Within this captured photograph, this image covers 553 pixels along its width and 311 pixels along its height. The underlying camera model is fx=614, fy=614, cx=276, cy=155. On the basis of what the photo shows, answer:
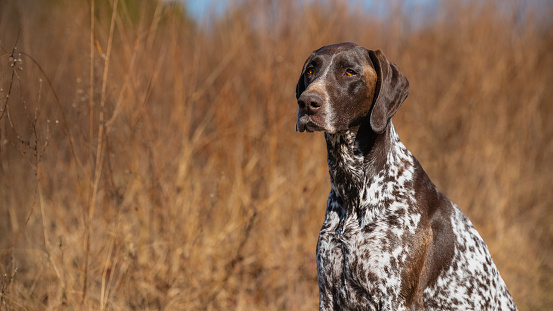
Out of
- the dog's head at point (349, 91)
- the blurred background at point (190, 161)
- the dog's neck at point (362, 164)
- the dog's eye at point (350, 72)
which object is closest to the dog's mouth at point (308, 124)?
the dog's head at point (349, 91)

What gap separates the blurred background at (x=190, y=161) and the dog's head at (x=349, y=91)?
1.29 metres

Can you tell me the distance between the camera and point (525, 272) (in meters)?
6.68

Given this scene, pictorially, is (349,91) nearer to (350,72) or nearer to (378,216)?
(350,72)

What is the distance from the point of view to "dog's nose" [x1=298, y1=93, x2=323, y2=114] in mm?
2914

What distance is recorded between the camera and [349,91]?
308 cm

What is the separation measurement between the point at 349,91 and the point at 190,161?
95.8 inches

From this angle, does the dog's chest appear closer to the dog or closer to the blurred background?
the dog

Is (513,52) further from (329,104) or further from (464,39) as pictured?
(329,104)

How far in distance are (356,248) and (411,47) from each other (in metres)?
5.31

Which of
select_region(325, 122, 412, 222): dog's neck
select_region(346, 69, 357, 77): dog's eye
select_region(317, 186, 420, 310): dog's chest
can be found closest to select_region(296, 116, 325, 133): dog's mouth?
select_region(325, 122, 412, 222): dog's neck

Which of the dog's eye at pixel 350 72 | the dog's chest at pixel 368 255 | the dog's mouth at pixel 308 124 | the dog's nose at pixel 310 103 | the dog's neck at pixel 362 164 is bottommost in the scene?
the dog's chest at pixel 368 255

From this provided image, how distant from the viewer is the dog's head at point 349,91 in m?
2.97

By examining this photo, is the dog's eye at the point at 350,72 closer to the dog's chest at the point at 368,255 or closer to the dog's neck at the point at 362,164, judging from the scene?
the dog's neck at the point at 362,164

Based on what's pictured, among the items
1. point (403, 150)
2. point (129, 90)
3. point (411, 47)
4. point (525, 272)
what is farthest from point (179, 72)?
point (525, 272)
